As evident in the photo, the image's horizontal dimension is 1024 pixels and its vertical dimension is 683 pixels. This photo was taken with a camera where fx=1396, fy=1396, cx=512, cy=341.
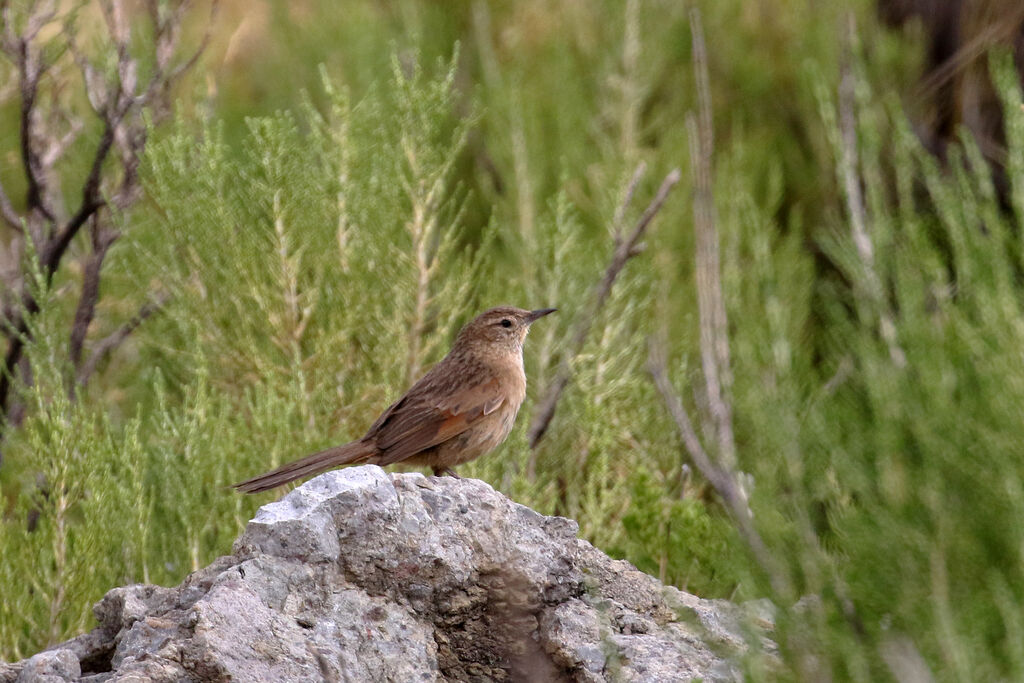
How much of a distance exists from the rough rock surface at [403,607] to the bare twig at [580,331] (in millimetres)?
2803

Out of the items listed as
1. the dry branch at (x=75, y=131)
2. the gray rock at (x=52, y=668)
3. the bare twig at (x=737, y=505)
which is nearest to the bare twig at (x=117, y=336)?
the dry branch at (x=75, y=131)

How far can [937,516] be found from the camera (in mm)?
3486

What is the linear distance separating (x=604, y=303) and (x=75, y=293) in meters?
3.57

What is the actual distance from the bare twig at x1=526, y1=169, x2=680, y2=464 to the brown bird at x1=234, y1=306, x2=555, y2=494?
2.10ft

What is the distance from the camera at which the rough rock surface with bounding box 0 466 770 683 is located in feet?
11.0

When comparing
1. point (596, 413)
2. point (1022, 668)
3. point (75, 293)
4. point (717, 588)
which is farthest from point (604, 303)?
point (1022, 668)

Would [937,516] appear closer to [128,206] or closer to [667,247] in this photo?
[128,206]

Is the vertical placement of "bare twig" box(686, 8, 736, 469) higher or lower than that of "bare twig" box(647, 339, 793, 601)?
higher

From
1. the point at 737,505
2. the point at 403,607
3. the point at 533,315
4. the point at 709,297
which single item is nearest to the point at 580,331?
the point at 533,315

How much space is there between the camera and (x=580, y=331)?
7.12 metres

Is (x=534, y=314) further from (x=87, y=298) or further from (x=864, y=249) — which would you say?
(x=87, y=298)

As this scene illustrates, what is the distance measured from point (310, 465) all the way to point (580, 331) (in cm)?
220

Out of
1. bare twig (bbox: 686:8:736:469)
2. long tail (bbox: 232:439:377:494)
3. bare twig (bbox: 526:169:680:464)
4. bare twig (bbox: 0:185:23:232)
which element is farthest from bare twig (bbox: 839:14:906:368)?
bare twig (bbox: 0:185:23:232)

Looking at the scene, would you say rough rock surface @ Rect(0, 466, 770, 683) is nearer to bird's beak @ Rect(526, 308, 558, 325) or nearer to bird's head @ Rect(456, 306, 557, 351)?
bird's head @ Rect(456, 306, 557, 351)
